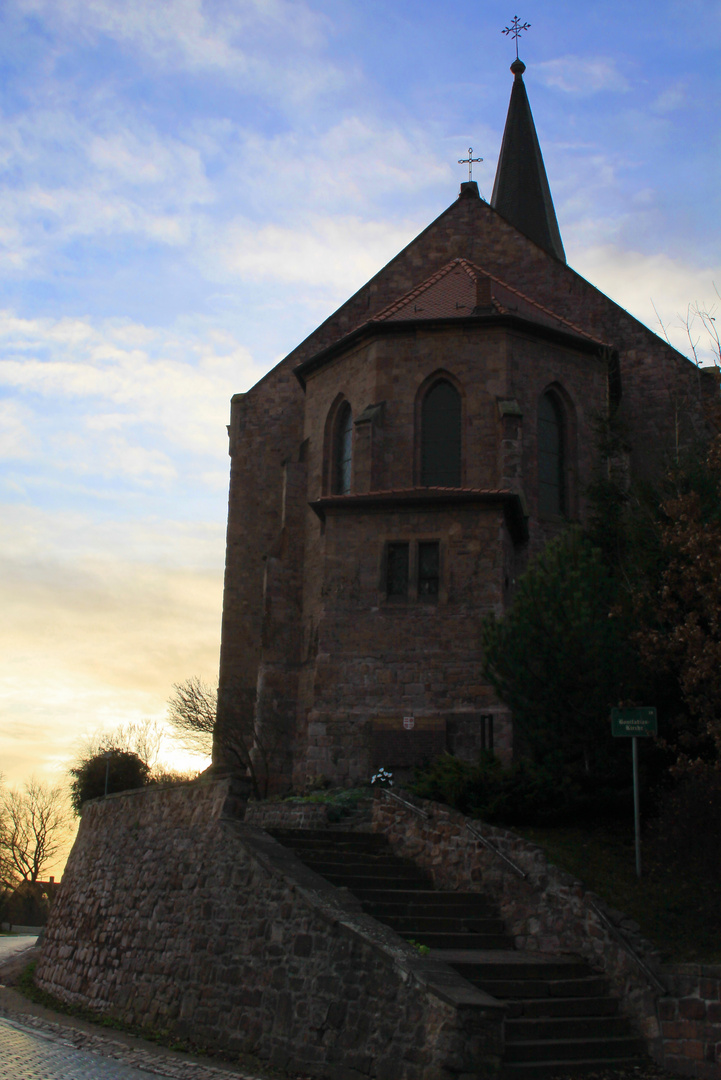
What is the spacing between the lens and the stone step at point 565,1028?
976 centimetres

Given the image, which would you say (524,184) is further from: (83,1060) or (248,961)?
(83,1060)

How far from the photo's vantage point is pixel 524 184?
41.0 m

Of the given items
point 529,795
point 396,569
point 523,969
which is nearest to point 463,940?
point 523,969

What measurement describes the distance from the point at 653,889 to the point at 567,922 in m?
1.30

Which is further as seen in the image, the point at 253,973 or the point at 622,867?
the point at 622,867

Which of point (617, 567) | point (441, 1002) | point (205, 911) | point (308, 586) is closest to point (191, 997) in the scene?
point (205, 911)

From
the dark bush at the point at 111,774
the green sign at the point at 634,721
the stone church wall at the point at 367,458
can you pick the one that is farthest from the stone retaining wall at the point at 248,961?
the dark bush at the point at 111,774

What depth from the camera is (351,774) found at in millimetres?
20609

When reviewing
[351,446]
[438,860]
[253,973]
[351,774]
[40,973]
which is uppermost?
[351,446]

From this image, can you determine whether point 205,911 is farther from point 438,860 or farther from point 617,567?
point 617,567

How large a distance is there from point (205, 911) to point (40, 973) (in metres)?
7.72

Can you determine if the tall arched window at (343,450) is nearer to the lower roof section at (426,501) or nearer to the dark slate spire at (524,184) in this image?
the lower roof section at (426,501)

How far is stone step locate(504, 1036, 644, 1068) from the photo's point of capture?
31.1 ft

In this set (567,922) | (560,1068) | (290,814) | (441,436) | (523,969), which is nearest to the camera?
(560,1068)
